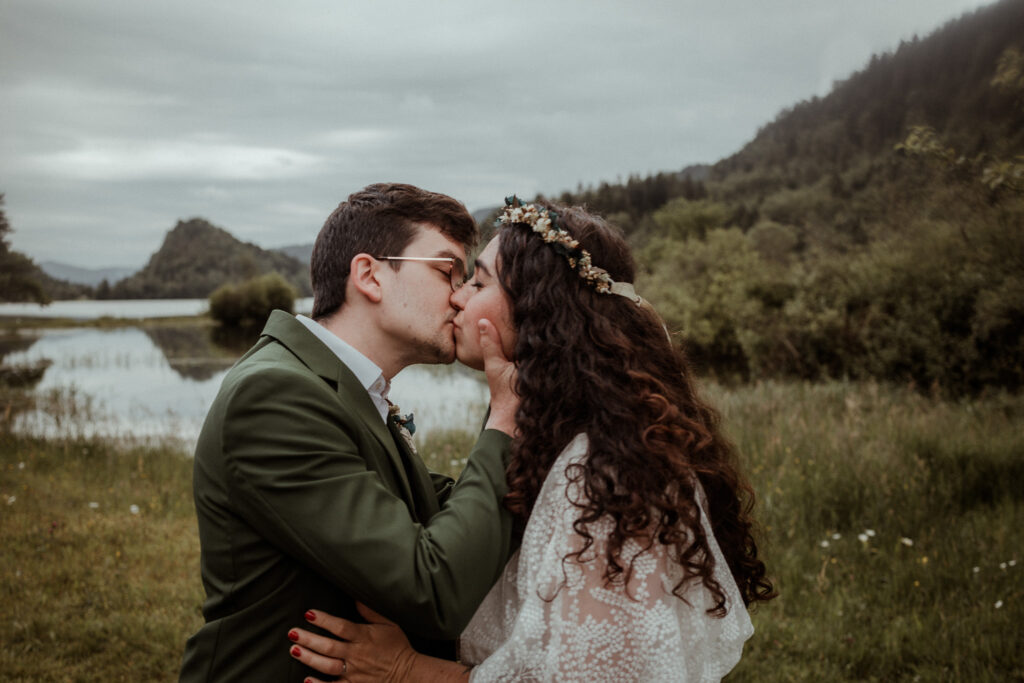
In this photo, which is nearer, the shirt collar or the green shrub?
the shirt collar

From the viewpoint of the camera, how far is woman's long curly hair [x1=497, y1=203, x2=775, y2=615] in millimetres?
2168

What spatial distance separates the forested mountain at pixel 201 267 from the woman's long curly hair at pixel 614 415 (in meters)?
73.6

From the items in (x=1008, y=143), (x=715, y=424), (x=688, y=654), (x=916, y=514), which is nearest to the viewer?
(x=688, y=654)

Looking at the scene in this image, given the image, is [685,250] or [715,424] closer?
[715,424]

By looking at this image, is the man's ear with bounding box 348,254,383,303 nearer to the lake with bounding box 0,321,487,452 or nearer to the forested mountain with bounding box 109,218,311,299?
the lake with bounding box 0,321,487,452

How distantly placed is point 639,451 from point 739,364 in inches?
1179

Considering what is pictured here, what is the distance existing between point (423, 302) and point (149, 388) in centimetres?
2707

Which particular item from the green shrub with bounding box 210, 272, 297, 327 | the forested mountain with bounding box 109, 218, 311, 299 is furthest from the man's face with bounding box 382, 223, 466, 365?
the forested mountain with bounding box 109, 218, 311, 299

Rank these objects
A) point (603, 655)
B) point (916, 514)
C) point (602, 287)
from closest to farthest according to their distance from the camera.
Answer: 1. point (603, 655)
2. point (602, 287)
3. point (916, 514)

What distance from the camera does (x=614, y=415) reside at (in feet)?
7.50

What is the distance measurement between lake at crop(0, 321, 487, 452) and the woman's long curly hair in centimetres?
878

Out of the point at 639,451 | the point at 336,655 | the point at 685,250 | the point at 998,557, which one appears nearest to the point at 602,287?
the point at 639,451

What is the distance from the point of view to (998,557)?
5723 millimetres

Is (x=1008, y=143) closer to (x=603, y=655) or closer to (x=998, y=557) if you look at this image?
(x=998, y=557)
